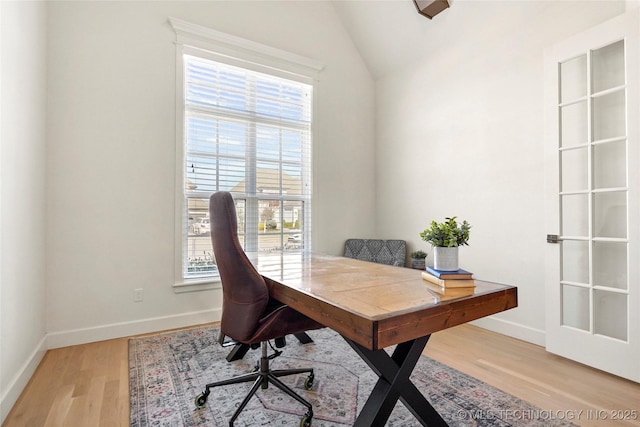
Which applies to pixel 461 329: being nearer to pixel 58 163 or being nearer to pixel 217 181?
pixel 217 181

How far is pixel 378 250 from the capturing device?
4.04 metres

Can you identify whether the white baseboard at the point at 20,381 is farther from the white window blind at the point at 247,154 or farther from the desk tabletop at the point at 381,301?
the desk tabletop at the point at 381,301

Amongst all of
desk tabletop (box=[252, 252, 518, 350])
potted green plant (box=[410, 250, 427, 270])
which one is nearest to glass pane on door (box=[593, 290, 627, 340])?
desk tabletop (box=[252, 252, 518, 350])

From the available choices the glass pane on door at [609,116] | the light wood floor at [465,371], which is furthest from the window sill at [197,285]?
the glass pane on door at [609,116]

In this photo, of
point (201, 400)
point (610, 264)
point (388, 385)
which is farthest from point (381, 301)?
point (610, 264)

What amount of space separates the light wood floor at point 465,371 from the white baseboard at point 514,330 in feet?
0.24

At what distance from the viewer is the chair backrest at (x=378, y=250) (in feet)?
12.7

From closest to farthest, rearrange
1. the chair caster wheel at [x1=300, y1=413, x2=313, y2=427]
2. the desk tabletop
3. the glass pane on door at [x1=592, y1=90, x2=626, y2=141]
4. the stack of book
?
1. the desk tabletop
2. the stack of book
3. the chair caster wheel at [x1=300, y1=413, x2=313, y2=427]
4. the glass pane on door at [x1=592, y1=90, x2=626, y2=141]

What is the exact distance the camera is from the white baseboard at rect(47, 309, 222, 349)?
268cm

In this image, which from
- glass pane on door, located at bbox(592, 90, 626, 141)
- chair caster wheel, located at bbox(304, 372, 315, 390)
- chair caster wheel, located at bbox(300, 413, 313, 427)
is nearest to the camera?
chair caster wheel, located at bbox(300, 413, 313, 427)

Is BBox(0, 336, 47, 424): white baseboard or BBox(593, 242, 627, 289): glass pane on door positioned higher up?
BBox(593, 242, 627, 289): glass pane on door

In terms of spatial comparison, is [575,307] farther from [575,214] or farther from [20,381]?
[20,381]

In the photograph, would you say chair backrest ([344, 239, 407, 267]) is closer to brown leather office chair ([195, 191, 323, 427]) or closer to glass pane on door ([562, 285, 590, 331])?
glass pane on door ([562, 285, 590, 331])

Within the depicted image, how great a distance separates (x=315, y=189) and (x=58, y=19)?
2.75 meters
